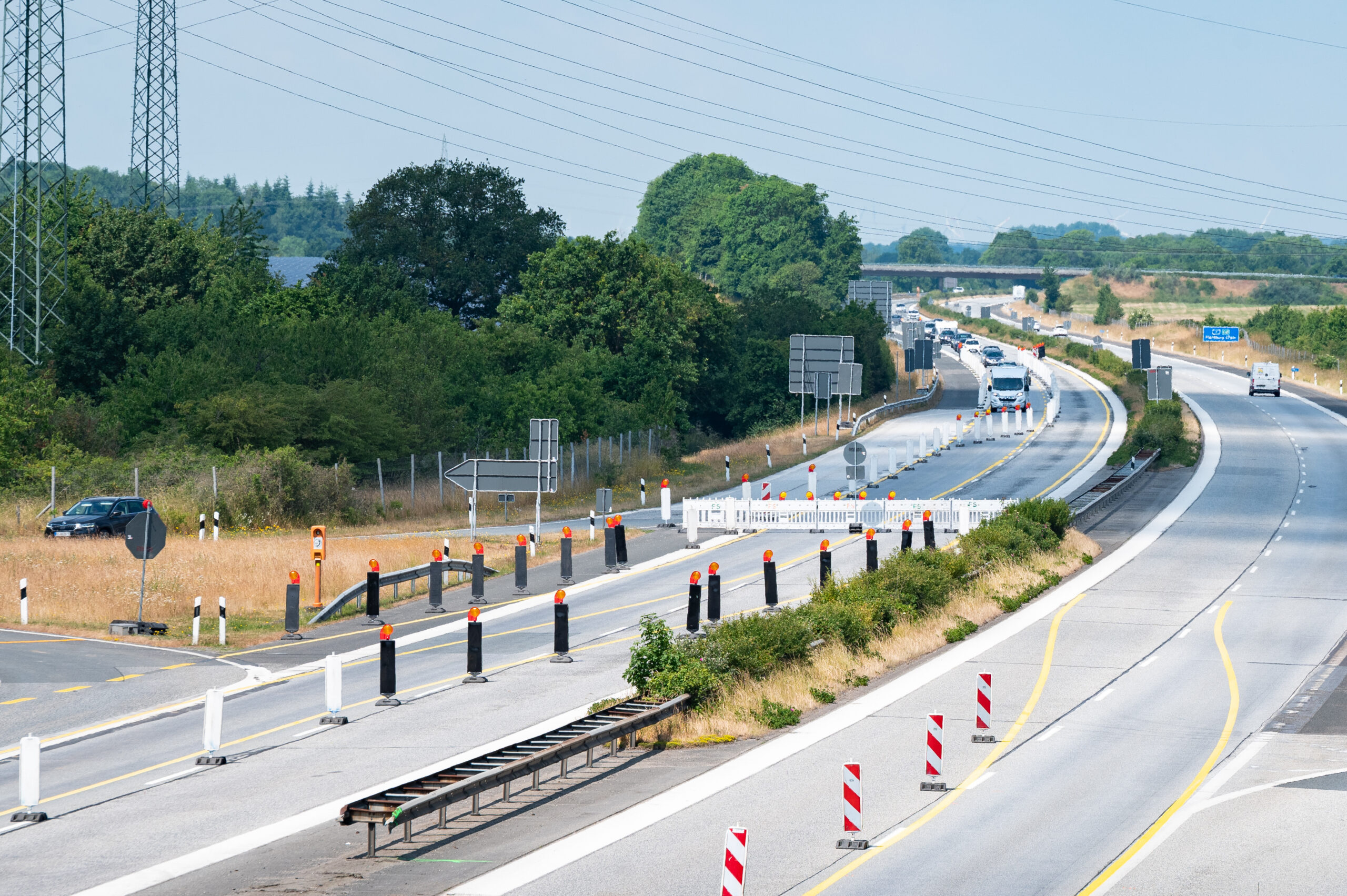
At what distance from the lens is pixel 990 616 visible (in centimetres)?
2802

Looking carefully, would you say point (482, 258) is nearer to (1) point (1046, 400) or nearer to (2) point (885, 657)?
(1) point (1046, 400)

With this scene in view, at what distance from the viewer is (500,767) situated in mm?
14570

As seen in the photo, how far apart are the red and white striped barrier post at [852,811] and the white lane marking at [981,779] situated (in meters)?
2.75

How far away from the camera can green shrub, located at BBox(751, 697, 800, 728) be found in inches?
747

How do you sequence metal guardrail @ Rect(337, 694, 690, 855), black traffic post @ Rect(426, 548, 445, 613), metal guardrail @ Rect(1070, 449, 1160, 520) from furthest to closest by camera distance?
metal guardrail @ Rect(1070, 449, 1160, 520) < black traffic post @ Rect(426, 548, 445, 613) < metal guardrail @ Rect(337, 694, 690, 855)

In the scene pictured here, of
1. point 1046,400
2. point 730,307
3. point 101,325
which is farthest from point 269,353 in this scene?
point 1046,400

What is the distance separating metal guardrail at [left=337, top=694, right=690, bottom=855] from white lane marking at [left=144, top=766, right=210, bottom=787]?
2902 mm

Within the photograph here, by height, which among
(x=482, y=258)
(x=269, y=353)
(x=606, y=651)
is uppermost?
(x=482, y=258)

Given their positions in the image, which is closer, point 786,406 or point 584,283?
point 584,283

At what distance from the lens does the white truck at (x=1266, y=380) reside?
93312 millimetres

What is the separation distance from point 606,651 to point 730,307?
70.2 meters

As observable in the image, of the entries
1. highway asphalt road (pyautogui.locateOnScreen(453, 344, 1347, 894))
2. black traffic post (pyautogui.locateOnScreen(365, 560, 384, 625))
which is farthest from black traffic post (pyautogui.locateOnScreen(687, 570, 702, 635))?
black traffic post (pyautogui.locateOnScreen(365, 560, 384, 625))

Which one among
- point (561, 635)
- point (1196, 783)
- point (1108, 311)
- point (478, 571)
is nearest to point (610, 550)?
point (478, 571)

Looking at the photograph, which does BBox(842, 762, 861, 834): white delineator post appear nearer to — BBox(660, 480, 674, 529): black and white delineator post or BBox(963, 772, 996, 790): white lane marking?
BBox(963, 772, 996, 790): white lane marking
